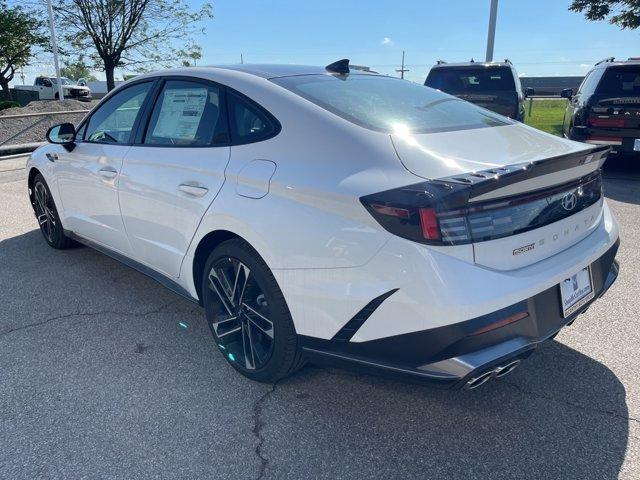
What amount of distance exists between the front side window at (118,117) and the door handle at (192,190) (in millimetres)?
883

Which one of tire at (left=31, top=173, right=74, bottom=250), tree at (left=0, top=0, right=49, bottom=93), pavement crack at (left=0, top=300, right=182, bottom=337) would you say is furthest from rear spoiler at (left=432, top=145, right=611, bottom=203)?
tree at (left=0, top=0, right=49, bottom=93)

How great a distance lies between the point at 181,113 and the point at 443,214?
1.94m

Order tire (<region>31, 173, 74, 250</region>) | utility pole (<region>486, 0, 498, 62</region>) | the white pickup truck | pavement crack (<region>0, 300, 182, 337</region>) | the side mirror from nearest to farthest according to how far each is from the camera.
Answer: pavement crack (<region>0, 300, 182, 337</region>), the side mirror, tire (<region>31, 173, 74, 250</region>), utility pole (<region>486, 0, 498, 62</region>), the white pickup truck

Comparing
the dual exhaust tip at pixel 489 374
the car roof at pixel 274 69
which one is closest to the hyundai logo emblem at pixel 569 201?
the dual exhaust tip at pixel 489 374

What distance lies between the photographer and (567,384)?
273 cm

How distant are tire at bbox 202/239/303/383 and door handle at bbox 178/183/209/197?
0.31 m

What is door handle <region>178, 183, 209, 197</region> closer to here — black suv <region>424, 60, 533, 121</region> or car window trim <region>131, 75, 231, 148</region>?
car window trim <region>131, 75, 231, 148</region>

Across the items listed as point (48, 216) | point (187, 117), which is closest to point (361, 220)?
point (187, 117)

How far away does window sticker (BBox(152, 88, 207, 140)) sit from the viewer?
9.93 feet

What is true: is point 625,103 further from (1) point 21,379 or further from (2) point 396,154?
(1) point 21,379

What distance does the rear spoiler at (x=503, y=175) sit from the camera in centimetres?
196

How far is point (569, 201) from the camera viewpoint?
7.85 feet

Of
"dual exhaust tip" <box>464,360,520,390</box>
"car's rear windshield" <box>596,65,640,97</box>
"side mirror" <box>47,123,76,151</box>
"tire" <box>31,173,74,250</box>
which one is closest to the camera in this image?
"dual exhaust tip" <box>464,360,520,390</box>

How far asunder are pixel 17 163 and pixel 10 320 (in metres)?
8.56
